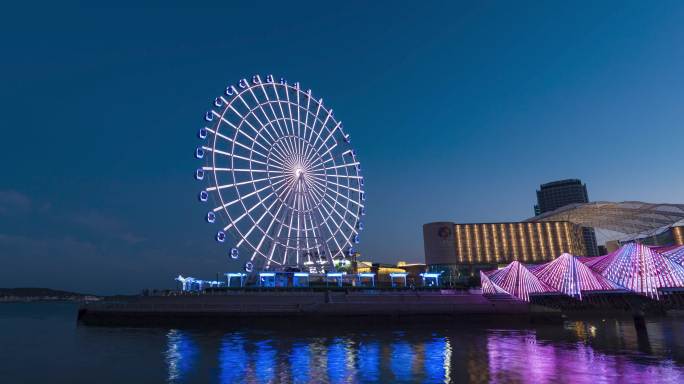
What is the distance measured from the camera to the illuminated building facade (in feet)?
508

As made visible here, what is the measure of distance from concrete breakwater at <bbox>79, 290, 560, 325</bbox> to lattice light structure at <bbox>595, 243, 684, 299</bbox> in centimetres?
2707

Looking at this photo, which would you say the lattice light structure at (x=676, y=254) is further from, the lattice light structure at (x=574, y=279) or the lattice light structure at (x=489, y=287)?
the lattice light structure at (x=489, y=287)

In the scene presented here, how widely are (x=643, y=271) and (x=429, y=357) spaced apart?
20.5 m

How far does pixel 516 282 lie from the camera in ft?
202

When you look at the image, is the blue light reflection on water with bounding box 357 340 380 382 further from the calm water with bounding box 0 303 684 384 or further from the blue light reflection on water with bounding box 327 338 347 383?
the blue light reflection on water with bounding box 327 338 347 383

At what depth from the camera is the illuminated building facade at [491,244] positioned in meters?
155

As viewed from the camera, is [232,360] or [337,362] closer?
[337,362]

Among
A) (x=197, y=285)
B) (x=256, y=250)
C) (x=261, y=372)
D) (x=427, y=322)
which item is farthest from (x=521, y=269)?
(x=197, y=285)

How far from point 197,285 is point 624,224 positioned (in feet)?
435

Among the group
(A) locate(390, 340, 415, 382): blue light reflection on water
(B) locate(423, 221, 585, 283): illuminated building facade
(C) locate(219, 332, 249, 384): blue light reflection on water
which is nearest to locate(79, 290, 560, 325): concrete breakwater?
(C) locate(219, 332, 249, 384): blue light reflection on water

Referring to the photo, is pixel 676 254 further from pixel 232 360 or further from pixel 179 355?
pixel 179 355

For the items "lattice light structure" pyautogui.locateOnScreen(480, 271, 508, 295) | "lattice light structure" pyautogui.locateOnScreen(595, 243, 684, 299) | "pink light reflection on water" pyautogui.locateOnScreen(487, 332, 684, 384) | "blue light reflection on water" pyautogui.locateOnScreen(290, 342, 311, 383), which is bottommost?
"pink light reflection on water" pyautogui.locateOnScreen(487, 332, 684, 384)

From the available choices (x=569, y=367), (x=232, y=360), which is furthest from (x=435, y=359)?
(x=232, y=360)

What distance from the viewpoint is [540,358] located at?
3241 centimetres
